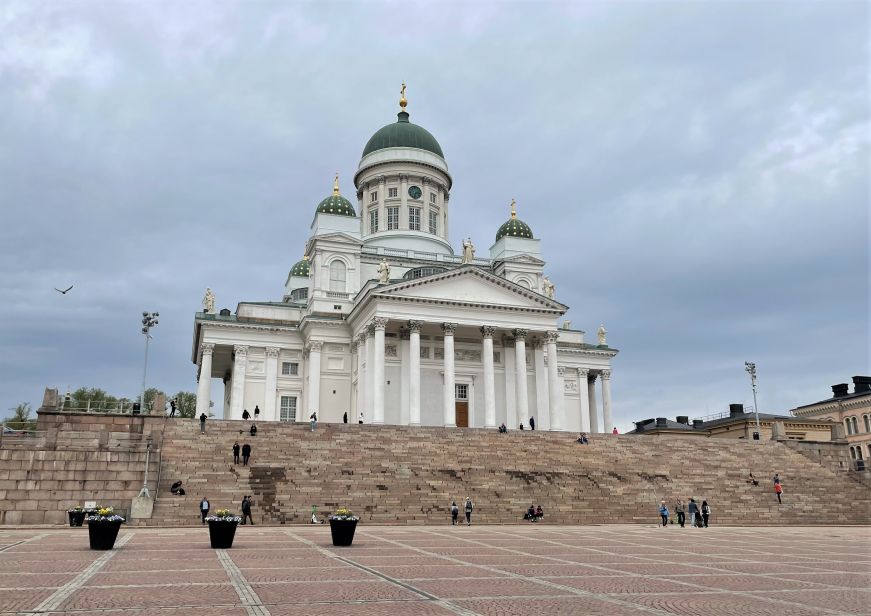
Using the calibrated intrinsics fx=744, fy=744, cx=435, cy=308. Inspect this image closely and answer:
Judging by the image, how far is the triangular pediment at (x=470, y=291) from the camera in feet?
171

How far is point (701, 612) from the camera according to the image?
10.1 meters

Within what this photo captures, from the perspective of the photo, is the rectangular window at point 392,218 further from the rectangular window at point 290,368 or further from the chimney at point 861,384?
the chimney at point 861,384

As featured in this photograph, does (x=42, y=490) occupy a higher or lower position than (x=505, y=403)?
lower

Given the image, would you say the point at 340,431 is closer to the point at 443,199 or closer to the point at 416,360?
the point at 416,360

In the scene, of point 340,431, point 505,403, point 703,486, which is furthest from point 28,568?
point 505,403

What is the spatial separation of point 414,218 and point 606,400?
24334mm

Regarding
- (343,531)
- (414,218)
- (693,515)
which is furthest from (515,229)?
(343,531)

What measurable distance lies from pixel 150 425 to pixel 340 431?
9.94m

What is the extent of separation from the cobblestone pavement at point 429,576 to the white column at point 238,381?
1273 inches

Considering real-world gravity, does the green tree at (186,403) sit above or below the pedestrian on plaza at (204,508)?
above

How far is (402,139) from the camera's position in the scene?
72375 millimetres

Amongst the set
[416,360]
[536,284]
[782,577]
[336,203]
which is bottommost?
[782,577]

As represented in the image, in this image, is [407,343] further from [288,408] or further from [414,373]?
[288,408]

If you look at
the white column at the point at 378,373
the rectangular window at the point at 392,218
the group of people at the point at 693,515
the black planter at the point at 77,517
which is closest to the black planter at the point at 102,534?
the black planter at the point at 77,517
